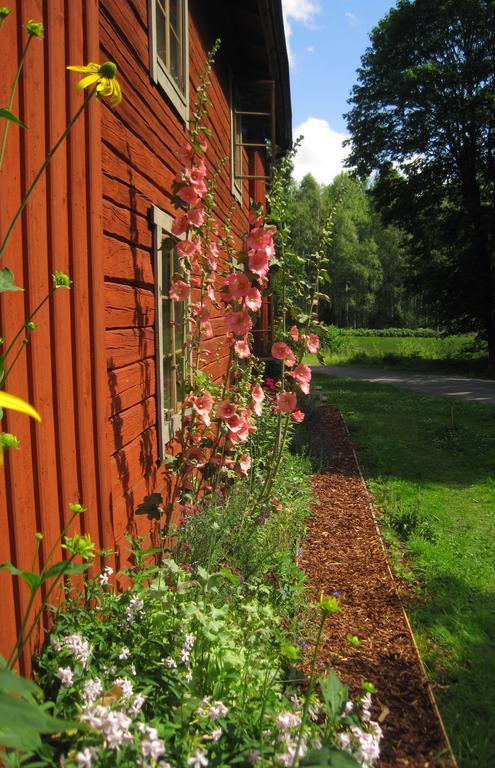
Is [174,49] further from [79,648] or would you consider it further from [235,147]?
[79,648]

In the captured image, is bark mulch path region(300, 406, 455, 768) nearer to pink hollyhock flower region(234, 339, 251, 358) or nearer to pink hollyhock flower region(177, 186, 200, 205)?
pink hollyhock flower region(234, 339, 251, 358)

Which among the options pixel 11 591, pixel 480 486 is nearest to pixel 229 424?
pixel 11 591

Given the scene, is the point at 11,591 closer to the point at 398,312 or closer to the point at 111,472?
the point at 111,472

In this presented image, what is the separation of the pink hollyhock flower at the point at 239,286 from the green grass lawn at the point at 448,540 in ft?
7.40

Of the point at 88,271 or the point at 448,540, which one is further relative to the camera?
the point at 448,540

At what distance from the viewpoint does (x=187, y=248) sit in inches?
141

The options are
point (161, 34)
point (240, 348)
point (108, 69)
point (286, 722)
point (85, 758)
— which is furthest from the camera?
point (161, 34)

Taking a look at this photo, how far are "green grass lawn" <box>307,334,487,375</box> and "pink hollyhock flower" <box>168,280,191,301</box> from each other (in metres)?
18.7

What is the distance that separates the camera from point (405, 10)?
66.2ft

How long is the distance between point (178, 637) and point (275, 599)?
1401mm

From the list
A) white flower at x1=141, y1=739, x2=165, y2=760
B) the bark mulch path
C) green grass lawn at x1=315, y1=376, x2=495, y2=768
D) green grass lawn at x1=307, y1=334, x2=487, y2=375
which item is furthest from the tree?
white flower at x1=141, y1=739, x2=165, y2=760

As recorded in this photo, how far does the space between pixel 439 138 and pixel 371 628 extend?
21040mm

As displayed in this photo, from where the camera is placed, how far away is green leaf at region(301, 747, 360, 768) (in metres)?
1.43

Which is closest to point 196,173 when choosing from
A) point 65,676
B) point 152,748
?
point 65,676
